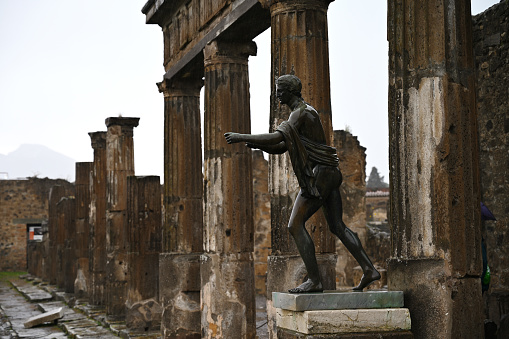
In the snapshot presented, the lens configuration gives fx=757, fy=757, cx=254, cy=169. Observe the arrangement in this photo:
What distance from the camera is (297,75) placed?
7480 millimetres

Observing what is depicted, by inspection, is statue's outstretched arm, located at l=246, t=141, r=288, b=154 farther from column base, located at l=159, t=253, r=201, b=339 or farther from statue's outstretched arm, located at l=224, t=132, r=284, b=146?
column base, located at l=159, t=253, r=201, b=339

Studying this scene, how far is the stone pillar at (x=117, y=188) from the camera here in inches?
631

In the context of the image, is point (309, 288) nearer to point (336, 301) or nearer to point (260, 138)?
point (336, 301)

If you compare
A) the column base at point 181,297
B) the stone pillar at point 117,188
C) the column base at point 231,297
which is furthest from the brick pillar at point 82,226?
the column base at point 231,297

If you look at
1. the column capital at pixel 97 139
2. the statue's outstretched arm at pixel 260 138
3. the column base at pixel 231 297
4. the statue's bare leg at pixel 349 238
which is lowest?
the column base at pixel 231 297

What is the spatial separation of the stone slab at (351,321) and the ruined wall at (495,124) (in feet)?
18.5

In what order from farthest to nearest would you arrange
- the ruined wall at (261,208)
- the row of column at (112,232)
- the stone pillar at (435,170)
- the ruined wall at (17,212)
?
the ruined wall at (17,212), the ruined wall at (261,208), the row of column at (112,232), the stone pillar at (435,170)

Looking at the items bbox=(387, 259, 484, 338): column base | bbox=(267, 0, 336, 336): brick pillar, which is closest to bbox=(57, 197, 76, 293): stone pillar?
bbox=(267, 0, 336, 336): brick pillar

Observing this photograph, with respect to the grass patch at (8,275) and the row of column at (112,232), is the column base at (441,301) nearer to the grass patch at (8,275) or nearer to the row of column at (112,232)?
the row of column at (112,232)

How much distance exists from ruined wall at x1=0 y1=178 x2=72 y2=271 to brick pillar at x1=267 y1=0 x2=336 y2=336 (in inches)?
1226

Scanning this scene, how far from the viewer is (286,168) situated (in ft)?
24.9

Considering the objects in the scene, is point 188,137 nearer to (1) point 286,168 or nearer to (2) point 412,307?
(1) point 286,168

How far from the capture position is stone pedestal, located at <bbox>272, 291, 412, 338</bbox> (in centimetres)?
512

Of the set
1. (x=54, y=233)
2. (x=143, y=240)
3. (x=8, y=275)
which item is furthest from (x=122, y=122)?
(x=8, y=275)
